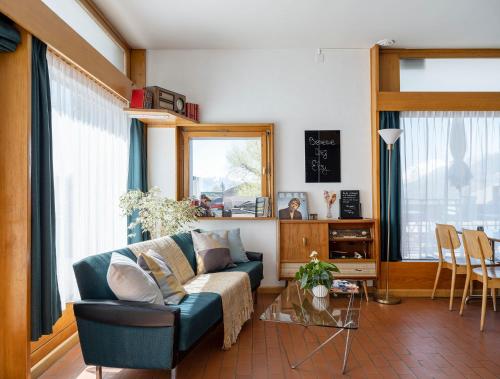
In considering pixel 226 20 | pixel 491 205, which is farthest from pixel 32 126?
pixel 491 205

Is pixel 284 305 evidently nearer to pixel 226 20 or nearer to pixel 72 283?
pixel 72 283

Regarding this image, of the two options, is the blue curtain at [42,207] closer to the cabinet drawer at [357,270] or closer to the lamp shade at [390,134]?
the cabinet drawer at [357,270]

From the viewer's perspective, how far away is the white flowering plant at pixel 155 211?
13.3 ft

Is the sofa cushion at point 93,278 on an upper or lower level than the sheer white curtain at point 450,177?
lower

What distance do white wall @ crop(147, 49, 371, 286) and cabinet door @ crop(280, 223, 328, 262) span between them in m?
0.38

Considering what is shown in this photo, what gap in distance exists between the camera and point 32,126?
2549mm

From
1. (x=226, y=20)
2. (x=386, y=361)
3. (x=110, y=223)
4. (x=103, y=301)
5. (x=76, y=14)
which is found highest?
(x=226, y=20)

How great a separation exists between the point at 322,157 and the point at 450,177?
1562 mm

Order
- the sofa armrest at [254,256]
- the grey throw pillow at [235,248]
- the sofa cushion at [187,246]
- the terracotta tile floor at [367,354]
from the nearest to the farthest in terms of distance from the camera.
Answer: the terracotta tile floor at [367,354] < the sofa cushion at [187,246] < the grey throw pillow at [235,248] < the sofa armrest at [254,256]

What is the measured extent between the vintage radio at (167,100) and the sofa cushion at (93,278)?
Result: 2.08 meters

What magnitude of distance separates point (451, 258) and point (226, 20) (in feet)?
11.7

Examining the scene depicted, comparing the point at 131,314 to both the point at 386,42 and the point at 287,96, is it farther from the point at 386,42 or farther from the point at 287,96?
the point at 386,42

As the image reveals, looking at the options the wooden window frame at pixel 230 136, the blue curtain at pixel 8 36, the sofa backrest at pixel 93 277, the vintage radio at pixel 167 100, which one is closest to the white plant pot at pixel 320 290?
the sofa backrest at pixel 93 277

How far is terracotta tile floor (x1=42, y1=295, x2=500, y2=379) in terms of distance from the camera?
2754 mm
